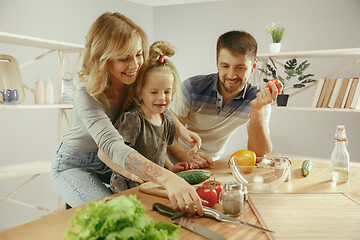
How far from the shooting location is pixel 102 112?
1354 mm

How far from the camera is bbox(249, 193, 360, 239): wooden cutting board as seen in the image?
879 millimetres

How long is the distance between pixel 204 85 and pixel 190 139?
2.39 ft

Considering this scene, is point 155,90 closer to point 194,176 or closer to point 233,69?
point 194,176

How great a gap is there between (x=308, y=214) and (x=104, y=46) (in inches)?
39.5

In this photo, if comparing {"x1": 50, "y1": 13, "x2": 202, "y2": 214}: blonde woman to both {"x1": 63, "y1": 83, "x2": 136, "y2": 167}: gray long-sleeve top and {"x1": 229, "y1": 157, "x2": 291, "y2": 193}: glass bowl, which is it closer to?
{"x1": 63, "y1": 83, "x2": 136, "y2": 167}: gray long-sleeve top

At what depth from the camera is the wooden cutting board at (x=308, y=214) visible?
2.88 feet

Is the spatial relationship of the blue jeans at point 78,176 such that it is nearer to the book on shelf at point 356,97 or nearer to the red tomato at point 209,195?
the red tomato at point 209,195

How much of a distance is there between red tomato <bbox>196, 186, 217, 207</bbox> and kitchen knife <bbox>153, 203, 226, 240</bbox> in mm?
103

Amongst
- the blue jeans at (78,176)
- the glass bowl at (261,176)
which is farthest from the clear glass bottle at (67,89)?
the glass bowl at (261,176)

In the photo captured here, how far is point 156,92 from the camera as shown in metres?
1.61

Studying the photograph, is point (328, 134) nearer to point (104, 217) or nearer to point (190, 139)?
point (190, 139)

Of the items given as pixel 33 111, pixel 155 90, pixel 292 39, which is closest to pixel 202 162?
pixel 155 90

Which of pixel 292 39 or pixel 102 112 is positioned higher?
pixel 292 39

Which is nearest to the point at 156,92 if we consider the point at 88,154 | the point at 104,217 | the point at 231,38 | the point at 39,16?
the point at 88,154
